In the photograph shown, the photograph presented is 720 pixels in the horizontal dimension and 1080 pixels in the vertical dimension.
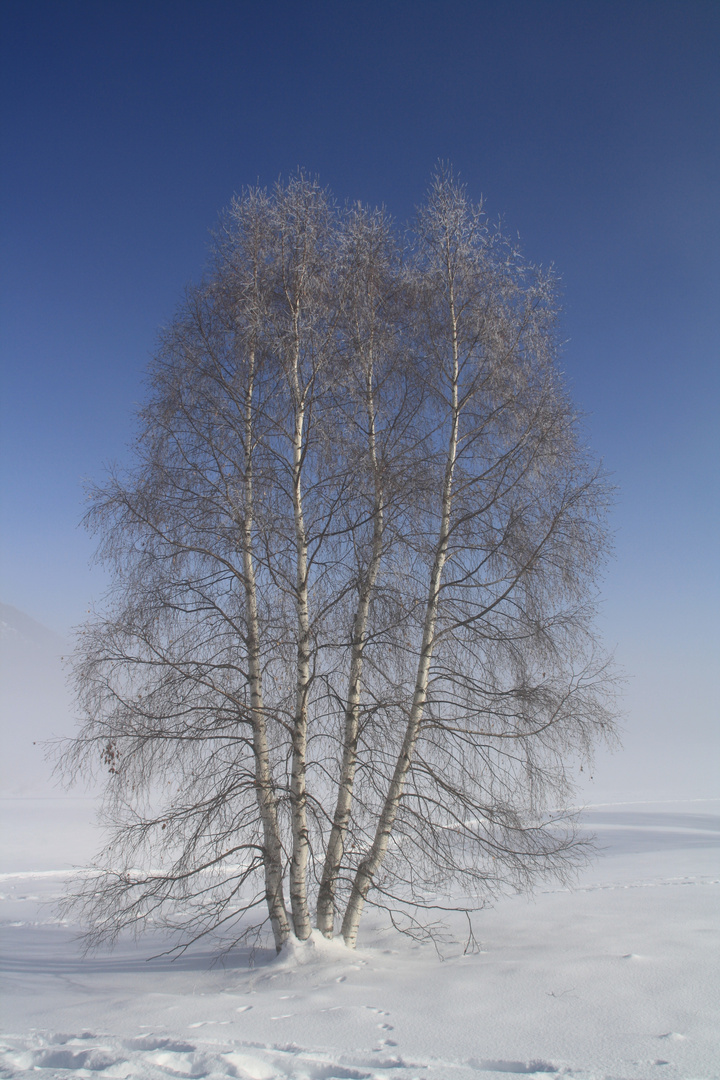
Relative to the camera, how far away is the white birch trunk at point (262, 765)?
257 inches

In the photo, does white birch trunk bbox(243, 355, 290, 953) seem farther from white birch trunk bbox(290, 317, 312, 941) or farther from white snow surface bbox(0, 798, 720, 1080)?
white snow surface bbox(0, 798, 720, 1080)

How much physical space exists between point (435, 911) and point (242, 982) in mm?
4450

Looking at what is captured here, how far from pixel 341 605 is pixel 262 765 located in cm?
192

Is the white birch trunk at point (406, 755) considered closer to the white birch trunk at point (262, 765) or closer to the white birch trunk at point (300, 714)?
the white birch trunk at point (300, 714)

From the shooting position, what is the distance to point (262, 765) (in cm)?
679

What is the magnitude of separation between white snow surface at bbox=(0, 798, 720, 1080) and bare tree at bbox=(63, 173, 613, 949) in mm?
629

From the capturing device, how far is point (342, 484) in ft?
23.6

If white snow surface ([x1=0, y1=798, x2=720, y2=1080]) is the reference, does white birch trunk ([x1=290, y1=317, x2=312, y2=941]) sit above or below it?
above

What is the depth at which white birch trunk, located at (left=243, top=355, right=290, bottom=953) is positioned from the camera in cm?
652

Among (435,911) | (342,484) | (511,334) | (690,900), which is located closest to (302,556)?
(342,484)

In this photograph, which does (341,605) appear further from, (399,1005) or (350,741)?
(399,1005)

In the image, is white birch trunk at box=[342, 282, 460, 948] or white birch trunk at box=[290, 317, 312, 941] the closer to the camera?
white birch trunk at box=[290, 317, 312, 941]

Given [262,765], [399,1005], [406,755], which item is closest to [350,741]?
[406,755]

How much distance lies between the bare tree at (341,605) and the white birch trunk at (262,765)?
30 mm
